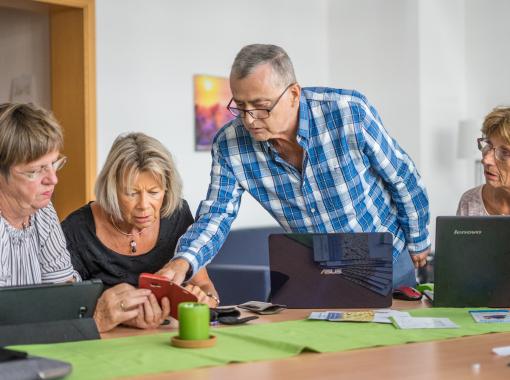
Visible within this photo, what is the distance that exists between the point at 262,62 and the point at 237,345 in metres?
1.09

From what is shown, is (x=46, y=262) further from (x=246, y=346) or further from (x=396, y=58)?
(x=396, y=58)

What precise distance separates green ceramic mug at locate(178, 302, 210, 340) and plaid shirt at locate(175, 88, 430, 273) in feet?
2.53

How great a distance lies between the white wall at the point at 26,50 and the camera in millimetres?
6133

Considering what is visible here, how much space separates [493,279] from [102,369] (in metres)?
1.43

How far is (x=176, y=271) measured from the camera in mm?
2939

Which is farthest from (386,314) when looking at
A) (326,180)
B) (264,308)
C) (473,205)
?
(473,205)

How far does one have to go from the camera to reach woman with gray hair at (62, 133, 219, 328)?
10.3ft

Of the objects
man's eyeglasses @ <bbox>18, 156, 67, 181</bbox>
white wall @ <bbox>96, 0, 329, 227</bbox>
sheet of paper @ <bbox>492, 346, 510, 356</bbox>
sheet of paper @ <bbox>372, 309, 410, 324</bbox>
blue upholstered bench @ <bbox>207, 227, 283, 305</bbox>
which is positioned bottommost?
blue upholstered bench @ <bbox>207, 227, 283, 305</bbox>

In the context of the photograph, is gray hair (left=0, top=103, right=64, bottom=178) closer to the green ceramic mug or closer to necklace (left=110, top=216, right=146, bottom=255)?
necklace (left=110, top=216, right=146, bottom=255)

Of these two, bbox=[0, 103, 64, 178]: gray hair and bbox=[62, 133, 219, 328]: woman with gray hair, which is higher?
bbox=[0, 103, 64, 178]: gray hair

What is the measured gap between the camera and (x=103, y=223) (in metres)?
3.27

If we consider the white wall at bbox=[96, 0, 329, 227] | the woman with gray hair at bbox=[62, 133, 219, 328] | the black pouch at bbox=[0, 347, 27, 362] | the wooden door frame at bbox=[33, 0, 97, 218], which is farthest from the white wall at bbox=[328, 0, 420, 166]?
the black pouch at bbox=[0, 347, 27, 362]

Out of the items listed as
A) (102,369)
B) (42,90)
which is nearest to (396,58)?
(42,90)

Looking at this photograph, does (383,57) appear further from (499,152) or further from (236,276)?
(499,152)
